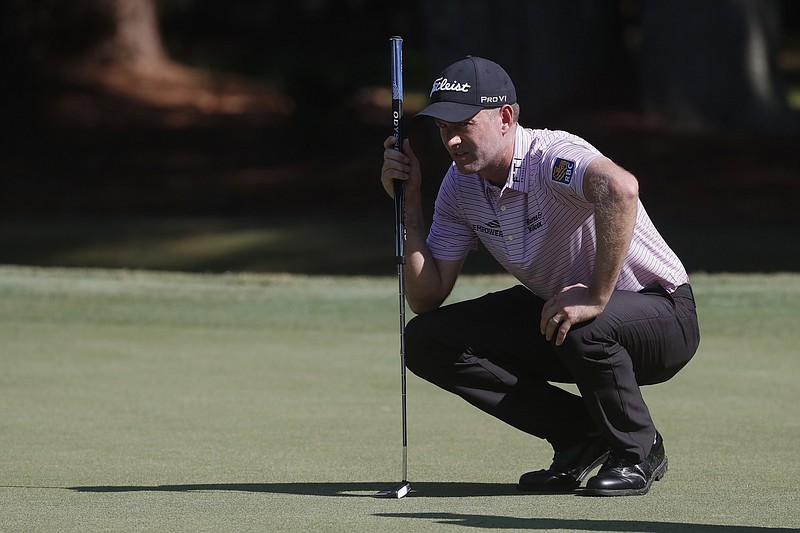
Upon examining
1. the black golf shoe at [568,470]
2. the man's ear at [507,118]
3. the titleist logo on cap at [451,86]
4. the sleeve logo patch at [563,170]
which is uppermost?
the titleist logo on cap at [451,86]

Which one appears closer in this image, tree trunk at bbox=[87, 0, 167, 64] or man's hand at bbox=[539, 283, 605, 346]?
man's hand at bbox=[539, 283, 605, 346]

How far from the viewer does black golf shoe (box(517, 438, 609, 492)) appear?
4641mm

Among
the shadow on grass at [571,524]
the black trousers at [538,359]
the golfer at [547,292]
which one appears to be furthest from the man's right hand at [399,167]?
the shadow on grass at [571,524]

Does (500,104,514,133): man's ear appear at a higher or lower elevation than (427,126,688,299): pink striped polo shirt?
higher

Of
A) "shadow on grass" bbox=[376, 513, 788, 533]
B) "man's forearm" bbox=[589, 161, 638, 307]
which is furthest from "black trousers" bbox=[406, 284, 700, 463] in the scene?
"shadow on grass" bbox=[376, 513, 788, 533]

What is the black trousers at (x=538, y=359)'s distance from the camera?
457cm

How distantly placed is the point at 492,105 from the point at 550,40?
16.3m

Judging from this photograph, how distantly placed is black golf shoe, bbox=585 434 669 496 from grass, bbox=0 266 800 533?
7 centimetres

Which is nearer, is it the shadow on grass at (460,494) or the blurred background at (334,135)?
the shadow on grass at (460,494)

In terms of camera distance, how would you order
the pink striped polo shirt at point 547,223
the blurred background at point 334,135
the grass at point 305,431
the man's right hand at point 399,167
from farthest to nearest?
the blurred background at point 334,135
the man's right hand at point 399,167
the pink striped polo shirt at point 547,223
the grass at point 305,431

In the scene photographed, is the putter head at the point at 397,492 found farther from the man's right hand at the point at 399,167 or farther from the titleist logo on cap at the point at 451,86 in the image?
the titleist logo on cap at the point at 451,86

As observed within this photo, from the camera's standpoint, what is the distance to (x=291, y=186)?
20.9m

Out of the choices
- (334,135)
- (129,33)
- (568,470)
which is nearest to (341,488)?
(568,470)

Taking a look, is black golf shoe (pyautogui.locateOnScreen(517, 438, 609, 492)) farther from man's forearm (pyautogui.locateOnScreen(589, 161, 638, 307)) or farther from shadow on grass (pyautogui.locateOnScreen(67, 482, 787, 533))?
man's forearm (pyautogui.locateOnScreen(589, 161, 638, 307))
